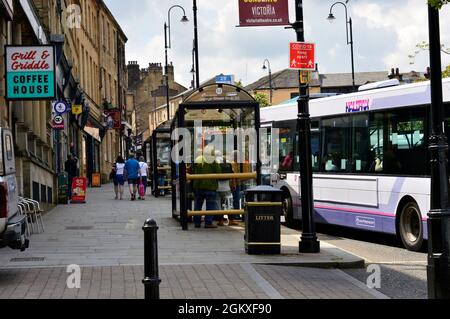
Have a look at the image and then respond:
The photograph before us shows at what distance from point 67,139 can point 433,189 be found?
29324 millimetres

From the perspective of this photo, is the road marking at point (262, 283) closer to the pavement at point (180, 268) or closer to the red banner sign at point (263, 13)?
the pavement at point (180, 268)

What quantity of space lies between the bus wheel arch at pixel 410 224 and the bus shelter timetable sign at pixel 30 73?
817cm

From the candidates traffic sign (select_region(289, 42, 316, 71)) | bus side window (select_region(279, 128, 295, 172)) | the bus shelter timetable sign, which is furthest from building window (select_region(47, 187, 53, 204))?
traffic sign (select_region(289, 42, 316, 71))

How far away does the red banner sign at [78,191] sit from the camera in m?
28.1

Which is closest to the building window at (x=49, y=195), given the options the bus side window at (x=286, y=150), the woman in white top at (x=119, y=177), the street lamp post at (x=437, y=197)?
the woman in white top at (x=119, y=177)

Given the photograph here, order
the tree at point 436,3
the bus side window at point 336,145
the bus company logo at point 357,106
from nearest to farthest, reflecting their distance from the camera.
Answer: the tree at point 436,3, the bus company logo at point 357,106, the bus side window at point 336,145

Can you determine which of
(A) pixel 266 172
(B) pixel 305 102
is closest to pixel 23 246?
(B) pixel 305 102

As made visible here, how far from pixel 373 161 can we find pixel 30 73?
780 cm

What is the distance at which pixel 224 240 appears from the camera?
575 inches

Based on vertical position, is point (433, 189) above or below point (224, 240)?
above

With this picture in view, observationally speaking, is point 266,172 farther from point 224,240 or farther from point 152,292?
point 152,292

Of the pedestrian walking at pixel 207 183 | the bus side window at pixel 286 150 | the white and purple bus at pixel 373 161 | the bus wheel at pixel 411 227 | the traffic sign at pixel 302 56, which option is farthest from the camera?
the bus side window at pixel 286 150

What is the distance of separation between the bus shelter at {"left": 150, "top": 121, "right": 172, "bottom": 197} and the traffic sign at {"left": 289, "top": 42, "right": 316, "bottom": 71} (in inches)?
751

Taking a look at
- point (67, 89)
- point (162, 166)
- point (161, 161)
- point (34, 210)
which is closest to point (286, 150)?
point (34, 210)
